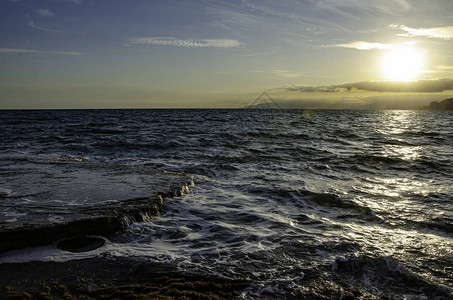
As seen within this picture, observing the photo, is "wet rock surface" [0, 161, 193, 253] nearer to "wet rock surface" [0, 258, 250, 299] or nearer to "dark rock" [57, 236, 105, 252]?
"dark rock" [57, 236, 105, 252]

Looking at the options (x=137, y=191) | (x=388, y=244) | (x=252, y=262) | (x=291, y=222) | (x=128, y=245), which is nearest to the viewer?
(x=252, y=262)

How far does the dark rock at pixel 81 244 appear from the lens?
Answer: 151 inches

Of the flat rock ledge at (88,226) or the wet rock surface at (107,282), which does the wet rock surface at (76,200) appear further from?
the wet rock surface at (107,282)

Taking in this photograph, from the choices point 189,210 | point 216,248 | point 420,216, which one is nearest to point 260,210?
point 189,210

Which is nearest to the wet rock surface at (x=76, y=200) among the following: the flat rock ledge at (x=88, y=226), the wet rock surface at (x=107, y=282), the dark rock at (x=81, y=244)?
the flat rock ledge at (x=88, y=226)

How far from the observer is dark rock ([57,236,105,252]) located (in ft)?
12.6

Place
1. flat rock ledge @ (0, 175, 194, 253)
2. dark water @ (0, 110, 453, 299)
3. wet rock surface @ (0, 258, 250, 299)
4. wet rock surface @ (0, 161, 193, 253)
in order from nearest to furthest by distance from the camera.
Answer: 1. wet rock surface @ (0, 258, 250, 299)
2. dark water @ (0, 110, 453, 299)
3. flat rock ledge @ (0, 175, 194, 253)
4. wet rock surface @ (0, 161, 193, 253)

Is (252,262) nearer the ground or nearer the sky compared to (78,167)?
nearer the ground

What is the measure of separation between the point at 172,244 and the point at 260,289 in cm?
154

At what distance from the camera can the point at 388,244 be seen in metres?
4.33

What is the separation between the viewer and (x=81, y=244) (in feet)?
13.0

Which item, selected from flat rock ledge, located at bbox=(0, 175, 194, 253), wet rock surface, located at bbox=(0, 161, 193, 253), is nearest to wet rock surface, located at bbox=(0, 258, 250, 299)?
flat rock ledge, located at bbox=(0, 175, 194, 253)

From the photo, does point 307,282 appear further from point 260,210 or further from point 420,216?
point 420,216

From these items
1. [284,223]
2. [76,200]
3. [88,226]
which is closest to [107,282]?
[88,226]
